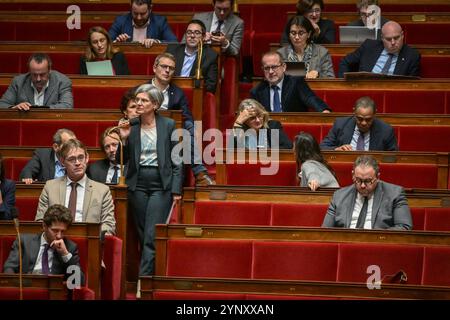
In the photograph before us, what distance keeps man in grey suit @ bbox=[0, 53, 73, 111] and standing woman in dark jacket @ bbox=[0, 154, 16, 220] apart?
0.67 m

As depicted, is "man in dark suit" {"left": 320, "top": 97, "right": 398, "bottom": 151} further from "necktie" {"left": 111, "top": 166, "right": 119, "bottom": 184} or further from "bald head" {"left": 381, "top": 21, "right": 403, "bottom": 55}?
"necktie" {"left": 111, "top": 166, "right": 119, "bottom": 184}

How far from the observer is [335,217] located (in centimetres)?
436

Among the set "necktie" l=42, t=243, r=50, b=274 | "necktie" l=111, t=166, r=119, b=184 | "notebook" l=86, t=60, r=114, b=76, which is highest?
"notebook" l=86, t=60, r=114, b=76

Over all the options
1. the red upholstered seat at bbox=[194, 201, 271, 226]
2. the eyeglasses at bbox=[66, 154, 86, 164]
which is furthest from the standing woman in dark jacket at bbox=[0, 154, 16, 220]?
the red upholstered seat at bbox=[194, 201, 271, 226]

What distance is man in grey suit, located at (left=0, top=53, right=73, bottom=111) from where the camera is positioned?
5.16 m

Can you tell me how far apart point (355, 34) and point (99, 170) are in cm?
147

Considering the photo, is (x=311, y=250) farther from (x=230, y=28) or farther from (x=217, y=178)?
(x=230, y=28)

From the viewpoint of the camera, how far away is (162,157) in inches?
182

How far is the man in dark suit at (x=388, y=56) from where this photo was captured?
541 centimetres

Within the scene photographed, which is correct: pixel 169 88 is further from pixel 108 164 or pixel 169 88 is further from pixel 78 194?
pixel 78 194

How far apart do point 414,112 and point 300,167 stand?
0.87 meters

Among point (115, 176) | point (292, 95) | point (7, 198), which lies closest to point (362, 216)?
point (115, 176)

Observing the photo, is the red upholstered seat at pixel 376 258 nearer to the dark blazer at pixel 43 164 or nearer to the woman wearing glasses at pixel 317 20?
the dark blazer at pixel 43 164
